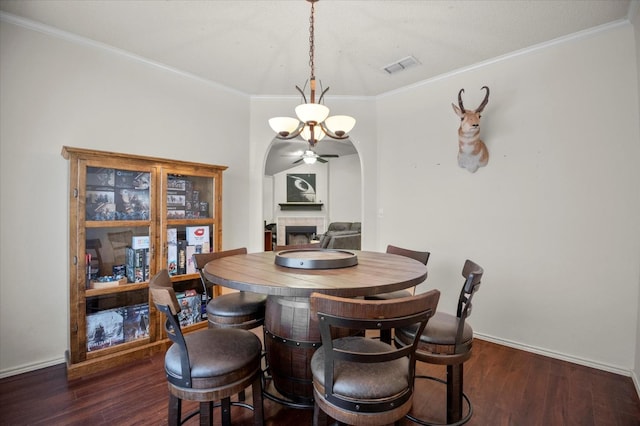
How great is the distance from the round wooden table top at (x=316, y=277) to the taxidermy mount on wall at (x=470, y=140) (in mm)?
1595

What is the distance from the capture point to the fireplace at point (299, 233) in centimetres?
864

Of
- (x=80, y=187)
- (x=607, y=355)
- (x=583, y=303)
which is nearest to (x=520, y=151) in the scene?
(x=583, y=303)

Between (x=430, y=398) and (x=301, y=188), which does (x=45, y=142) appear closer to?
(x=430, y=398)

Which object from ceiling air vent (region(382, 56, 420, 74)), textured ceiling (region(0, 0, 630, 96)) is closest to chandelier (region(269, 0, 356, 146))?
textured ceiling (region(0, 0, 630, 96))

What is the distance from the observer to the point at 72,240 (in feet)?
7.60

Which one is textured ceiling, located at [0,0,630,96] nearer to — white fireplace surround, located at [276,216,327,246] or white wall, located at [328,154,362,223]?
white wall, located at [328,154,362,223]

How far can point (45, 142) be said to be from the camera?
245 cm

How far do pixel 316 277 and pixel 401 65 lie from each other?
A: 8.30 ft

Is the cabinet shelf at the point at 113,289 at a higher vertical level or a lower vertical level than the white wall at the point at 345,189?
lower

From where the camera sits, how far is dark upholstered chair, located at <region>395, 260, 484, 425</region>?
1585mm

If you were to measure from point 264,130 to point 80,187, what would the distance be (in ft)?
6.85

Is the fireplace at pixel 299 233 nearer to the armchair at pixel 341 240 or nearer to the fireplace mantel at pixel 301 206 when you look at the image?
the fireplace mantel at pixel 301 206

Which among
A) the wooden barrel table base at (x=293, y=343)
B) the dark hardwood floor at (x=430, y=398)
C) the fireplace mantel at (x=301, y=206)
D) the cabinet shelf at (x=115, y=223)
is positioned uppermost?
the fireplace mantel at (x=301, y=206)

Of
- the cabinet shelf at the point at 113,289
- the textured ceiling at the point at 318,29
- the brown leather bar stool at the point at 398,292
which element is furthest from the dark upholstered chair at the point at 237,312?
the textured ceiling at the point at 318,29
